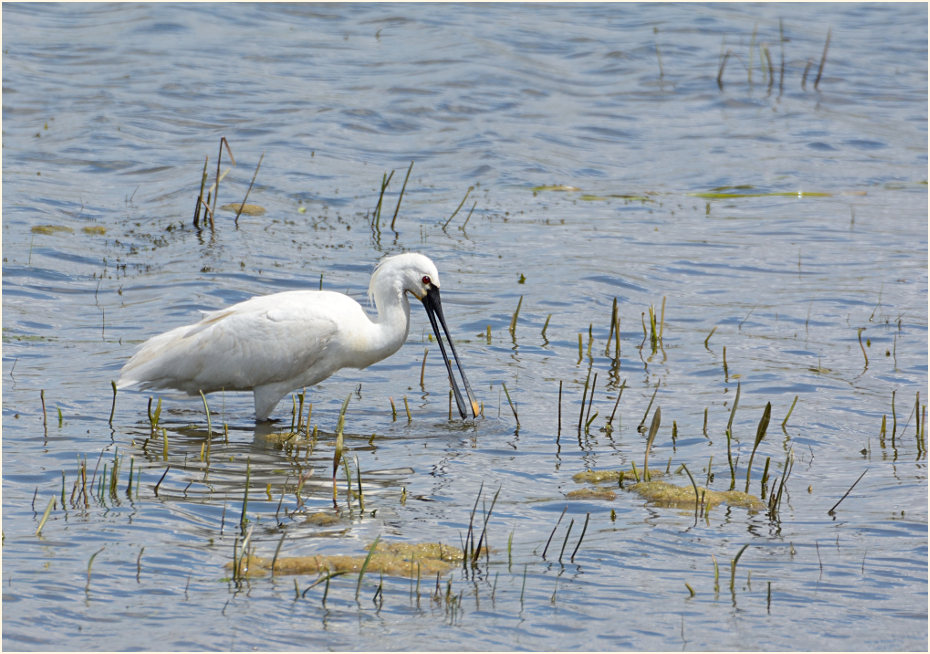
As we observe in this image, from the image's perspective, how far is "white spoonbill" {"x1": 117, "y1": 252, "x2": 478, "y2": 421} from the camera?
882 cm

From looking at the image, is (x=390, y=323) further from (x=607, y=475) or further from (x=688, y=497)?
(x=688, y=497)

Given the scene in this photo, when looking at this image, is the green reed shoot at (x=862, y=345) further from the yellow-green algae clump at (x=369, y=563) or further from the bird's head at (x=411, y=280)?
the yellow-green algae clump at (x=369, y=563)

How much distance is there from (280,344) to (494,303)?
3.54m

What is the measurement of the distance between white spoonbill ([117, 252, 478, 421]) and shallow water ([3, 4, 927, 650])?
31cm

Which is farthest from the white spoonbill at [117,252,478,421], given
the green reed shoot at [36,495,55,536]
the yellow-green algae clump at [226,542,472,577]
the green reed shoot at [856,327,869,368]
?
the green reed shoot at [856,327,869,368]

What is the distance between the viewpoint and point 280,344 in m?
8.79

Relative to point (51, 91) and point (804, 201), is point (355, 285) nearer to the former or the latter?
point (804, 201)

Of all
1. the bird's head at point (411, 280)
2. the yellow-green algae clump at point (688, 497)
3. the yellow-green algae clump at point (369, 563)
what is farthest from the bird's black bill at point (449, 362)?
the yellow-green algae clump at point (369, 563)

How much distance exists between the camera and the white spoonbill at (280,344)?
28.9 feet

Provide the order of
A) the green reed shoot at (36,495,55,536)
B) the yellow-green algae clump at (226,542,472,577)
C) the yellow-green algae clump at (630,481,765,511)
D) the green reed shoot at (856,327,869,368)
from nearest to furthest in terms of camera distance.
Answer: the yellow-green algae clump at (226,542,472,577), the green reed shoot at (36,495,55,536), the yellow-green algae clump at (630,481,765,511), the green reed shoot at (856,327,869,368)

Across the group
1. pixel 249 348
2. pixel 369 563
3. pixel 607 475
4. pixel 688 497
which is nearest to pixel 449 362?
pixel 249 348

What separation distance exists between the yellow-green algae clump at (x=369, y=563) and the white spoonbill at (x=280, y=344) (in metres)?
2.85

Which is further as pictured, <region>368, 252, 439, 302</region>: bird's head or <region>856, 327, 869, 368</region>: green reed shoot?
<region>856, 327, 869, 368</region>: green reed shoot

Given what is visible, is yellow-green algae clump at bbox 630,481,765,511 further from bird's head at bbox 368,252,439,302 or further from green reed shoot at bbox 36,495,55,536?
green reed shoot at bbox 36,495,55,536
